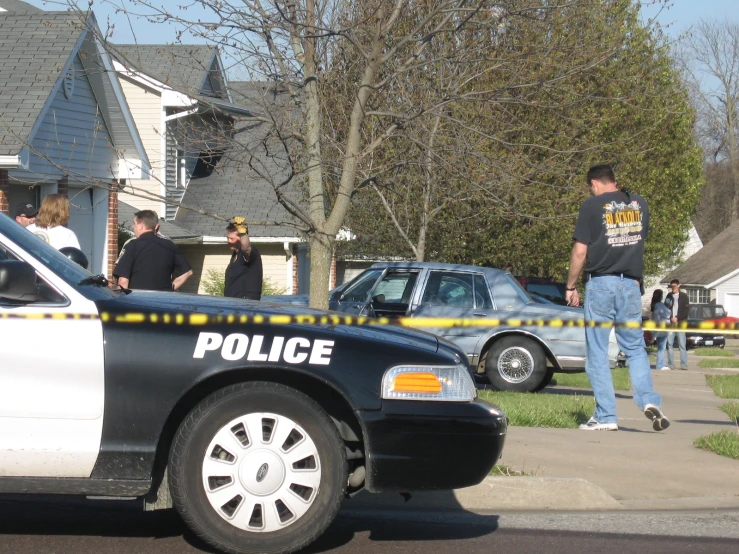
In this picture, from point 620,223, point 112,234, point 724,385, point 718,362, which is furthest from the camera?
point 718,362

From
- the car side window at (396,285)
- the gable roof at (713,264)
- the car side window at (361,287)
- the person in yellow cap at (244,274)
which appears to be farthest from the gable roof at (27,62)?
the gable roof at (713,264)

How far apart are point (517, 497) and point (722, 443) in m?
2.31

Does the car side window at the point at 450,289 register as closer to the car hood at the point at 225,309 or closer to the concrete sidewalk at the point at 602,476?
the concrete sidewalk at the point at 602,476

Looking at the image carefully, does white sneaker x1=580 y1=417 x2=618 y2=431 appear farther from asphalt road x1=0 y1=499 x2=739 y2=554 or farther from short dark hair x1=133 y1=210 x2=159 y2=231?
short dark hair x1=133 y1=210 x2=159 y2=231

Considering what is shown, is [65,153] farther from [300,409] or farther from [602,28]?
[300,409]

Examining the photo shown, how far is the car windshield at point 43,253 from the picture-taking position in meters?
4.80

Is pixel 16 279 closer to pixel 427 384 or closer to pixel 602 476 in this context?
pixel 427 384

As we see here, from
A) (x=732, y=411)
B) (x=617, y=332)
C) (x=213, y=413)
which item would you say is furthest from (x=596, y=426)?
(x=213, y=413)

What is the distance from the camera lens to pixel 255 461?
457cm

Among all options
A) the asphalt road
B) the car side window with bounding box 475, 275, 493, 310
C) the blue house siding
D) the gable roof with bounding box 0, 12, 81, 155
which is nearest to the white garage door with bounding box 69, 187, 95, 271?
the blue house siding

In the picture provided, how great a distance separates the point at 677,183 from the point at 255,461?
25.7m

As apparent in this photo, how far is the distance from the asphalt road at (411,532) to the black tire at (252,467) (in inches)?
14.2

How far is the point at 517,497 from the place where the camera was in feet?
19.8

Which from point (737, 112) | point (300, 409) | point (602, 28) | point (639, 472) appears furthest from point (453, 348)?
point (737, 112)
